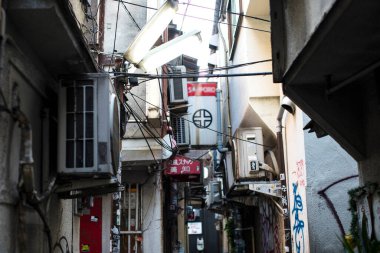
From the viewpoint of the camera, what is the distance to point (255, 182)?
1421cm

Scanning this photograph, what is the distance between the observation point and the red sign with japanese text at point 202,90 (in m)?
22.5

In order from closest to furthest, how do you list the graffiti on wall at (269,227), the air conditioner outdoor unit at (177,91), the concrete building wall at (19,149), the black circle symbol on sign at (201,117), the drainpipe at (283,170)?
the concrete building wall at (19,149)
the drainpipe at (283,170)
the graffiti on wall at (269,227)
the air conditioner outdoor unit at (177,91)
the black circle symbol on sign at (201,117)

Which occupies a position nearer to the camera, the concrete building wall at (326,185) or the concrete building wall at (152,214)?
the concrete building wall at (326,185)

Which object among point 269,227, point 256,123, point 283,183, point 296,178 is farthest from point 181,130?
point 296,178

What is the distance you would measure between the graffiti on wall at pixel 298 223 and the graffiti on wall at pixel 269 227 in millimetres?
3227

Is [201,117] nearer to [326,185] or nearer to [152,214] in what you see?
[152,214]

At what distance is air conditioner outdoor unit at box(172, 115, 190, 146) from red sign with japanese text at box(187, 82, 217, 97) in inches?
70.6

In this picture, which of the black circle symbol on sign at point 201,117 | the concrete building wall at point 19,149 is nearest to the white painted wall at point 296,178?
the concrete building wall at point 19,149

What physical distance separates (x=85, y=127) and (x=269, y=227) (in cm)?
1076

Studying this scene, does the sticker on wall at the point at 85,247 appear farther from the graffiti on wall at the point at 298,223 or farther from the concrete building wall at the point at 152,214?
the graffiti on wall at the point at 298,223

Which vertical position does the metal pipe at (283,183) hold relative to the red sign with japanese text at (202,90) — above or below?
below

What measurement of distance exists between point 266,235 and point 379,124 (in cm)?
1137

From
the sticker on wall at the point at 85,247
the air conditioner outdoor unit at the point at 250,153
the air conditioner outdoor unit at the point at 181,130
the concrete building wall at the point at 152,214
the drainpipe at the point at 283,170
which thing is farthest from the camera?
the air conditioner outdoor unit at the point at 181,130

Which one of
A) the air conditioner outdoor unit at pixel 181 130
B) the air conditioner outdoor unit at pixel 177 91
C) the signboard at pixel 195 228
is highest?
the air conditioner outdoor unit at pixel 177 91
